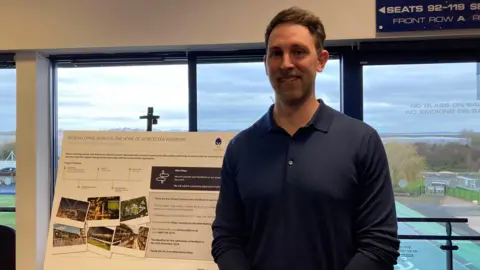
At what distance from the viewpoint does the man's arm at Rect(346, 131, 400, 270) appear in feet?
3.84

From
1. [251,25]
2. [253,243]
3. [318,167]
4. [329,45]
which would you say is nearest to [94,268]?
[253,243]

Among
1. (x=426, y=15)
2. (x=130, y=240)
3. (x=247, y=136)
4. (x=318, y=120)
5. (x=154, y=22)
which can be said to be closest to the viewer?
(x=318, y=120)

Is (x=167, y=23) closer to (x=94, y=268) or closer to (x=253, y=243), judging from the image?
(x=94, y=268)

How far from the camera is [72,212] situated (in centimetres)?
219

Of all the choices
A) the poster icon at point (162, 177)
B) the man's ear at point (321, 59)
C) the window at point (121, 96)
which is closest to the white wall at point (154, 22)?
the window at point (121, 96)

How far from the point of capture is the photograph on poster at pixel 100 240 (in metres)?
2.11

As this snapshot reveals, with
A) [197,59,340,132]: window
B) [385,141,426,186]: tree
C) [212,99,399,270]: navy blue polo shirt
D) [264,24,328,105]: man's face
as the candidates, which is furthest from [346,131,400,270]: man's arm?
[197,59,340,132]: window

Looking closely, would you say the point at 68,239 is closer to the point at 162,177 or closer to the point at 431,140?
the point at 162,177

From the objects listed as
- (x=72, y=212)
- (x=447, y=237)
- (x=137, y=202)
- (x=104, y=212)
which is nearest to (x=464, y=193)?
(x=447, y=237)

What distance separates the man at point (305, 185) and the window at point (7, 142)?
216 cm

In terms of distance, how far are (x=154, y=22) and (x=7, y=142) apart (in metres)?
1.42

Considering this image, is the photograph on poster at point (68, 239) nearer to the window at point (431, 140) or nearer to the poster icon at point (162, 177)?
the poster icon at point (162, 177)

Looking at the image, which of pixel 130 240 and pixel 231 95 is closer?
pixel 130 240

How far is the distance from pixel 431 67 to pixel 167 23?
1.67 meters
